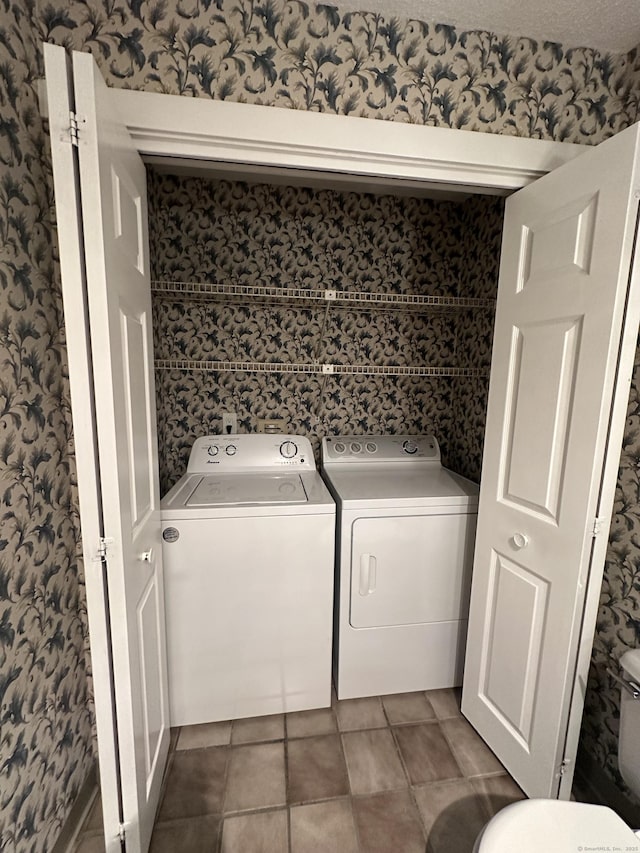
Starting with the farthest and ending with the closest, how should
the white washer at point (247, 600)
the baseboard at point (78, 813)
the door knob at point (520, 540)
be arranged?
the white washer at point (247, 600) → the door knob at point (520, 540) → the baseboard at point (78, 813)

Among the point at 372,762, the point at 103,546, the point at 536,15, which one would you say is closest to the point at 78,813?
the point at 372,762

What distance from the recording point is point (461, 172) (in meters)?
1.28

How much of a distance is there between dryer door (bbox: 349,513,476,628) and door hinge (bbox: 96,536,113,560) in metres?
1.00

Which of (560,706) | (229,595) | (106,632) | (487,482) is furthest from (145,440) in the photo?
(560,706)

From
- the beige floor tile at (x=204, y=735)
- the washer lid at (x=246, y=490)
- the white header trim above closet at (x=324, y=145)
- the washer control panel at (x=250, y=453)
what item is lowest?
the beige floor tile at (x=204, y=735)

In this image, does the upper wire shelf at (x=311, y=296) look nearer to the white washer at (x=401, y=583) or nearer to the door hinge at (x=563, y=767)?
the white washer at (x=401, y=583)

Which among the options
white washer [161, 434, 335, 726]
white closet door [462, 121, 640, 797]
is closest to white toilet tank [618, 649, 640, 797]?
white closet door [462, 121, 640, 797]

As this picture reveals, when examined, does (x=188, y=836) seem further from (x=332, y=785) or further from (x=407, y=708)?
(x=407, y=708)

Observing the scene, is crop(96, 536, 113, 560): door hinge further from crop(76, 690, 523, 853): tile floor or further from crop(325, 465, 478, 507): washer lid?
crop(76, 690, 523, 853): tile floor

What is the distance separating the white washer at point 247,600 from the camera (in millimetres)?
1555

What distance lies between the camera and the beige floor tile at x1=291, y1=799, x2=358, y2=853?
49.2 inches

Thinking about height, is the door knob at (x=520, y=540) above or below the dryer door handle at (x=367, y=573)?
above

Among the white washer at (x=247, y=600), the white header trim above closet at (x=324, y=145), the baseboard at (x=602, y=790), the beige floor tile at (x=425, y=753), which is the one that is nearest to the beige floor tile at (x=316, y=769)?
the white washer at (x=247, y=600)

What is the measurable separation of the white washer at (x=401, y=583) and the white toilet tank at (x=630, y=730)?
729 mm
